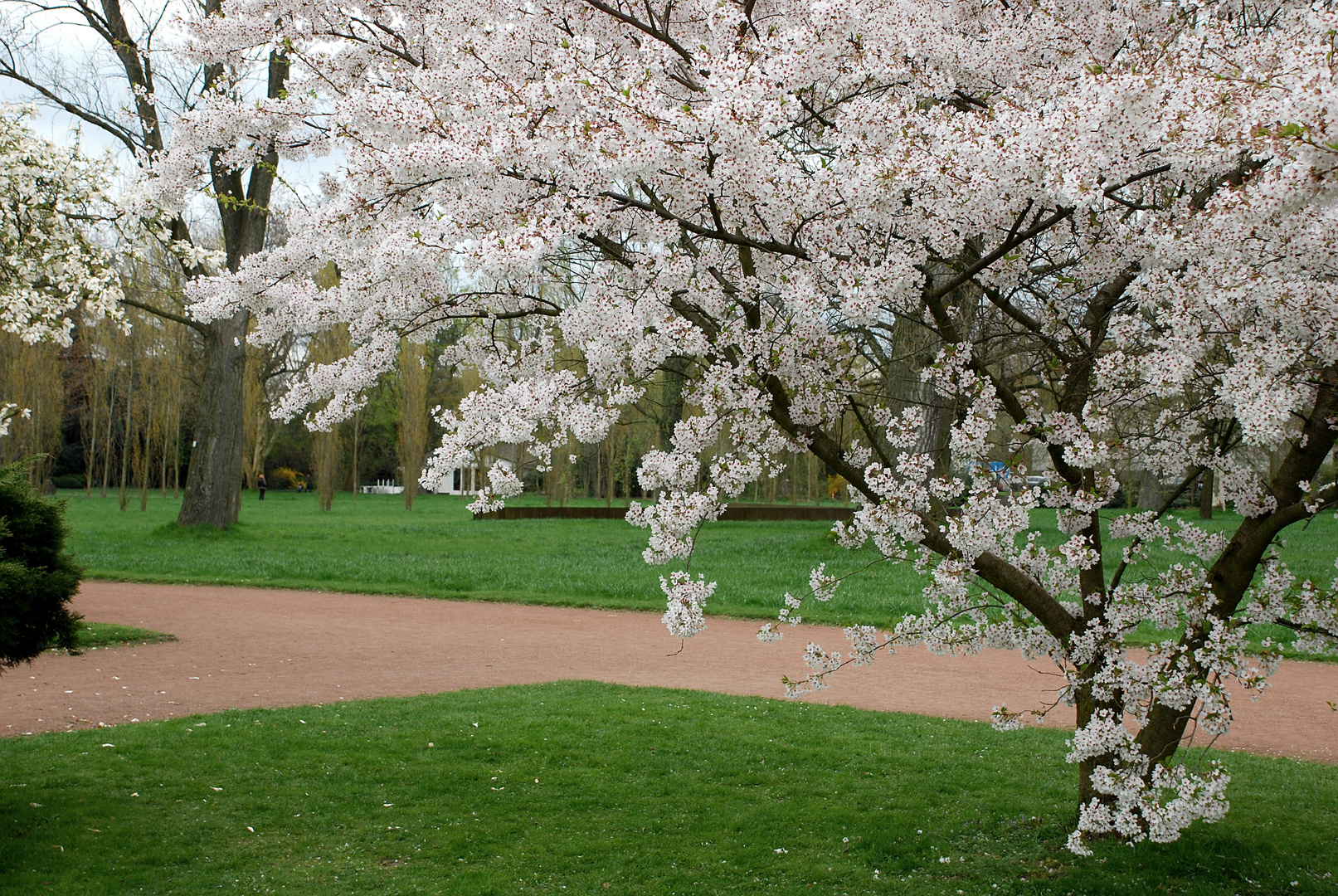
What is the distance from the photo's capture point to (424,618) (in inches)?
491

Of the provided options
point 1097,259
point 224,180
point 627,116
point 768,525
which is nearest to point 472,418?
point 627,116

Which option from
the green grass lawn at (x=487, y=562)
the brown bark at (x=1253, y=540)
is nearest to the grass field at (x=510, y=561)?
the green grass lawn at (x=487, y=562)

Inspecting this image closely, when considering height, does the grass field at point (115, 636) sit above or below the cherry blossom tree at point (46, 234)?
below

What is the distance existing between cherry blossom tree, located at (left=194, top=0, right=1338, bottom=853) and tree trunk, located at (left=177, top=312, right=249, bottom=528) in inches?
586

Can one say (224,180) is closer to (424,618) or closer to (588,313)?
(424,618)

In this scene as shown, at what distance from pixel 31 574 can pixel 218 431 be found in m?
15.8

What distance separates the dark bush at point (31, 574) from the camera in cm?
455

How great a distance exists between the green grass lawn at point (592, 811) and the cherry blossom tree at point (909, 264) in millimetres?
630

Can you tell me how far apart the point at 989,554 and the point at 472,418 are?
2484mm

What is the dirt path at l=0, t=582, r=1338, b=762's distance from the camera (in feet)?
25.6

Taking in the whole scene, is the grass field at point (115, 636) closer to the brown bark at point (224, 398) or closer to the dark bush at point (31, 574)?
the dark bush at point (31, 574)

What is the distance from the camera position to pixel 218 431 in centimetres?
1925

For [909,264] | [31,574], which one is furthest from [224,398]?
[909,264]

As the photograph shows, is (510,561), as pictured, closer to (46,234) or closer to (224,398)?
(224,398)
